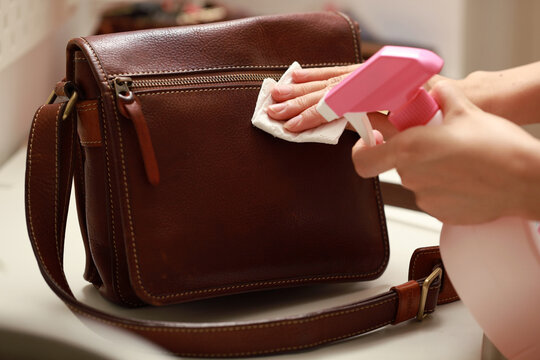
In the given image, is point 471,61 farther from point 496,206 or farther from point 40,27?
point 496,206

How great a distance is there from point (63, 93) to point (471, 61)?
4.26ft

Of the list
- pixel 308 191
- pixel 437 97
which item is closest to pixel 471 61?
pixel 308 191

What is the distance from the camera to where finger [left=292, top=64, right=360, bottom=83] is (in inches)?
27.6

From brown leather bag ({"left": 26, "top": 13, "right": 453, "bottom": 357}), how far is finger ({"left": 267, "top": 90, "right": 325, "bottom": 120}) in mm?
22

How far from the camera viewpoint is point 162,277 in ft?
2.04

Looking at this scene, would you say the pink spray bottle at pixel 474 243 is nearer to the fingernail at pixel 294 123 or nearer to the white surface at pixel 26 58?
the fingernail at pixel 294 123

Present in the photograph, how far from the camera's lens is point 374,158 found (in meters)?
A: 0.51

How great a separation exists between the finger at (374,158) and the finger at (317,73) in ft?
0.59

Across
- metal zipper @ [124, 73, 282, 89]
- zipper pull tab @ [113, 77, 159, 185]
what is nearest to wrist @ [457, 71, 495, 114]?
metal zipper @ [124, 73, 282, 89]

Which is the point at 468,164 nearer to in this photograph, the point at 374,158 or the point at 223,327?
the point at 374,158

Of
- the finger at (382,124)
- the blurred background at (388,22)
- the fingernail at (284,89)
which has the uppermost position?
the fingernail at (284,89)

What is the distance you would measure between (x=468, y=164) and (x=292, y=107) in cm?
24

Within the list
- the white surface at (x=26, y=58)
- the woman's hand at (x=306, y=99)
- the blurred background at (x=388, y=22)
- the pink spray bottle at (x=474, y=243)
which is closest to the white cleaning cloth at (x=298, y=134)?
the woman's hand at (x=306, y=99)

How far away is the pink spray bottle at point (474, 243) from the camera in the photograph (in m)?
0.48
